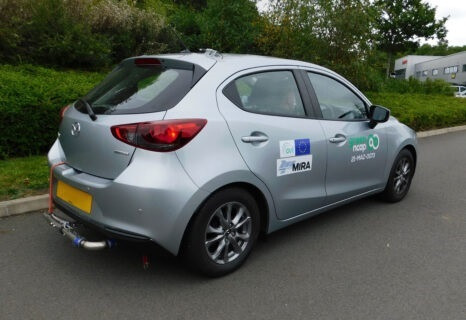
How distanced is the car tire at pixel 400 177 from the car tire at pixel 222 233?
2.25m

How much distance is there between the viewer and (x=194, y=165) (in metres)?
2.75

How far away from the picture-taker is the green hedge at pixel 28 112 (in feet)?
18.1

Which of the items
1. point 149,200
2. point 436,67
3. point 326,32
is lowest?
point 149,200

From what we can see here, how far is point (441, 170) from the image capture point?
7066mm

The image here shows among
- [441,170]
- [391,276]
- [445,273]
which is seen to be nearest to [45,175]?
[391,276]

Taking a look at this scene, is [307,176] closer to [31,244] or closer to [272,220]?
[272,220]

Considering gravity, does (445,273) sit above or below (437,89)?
below

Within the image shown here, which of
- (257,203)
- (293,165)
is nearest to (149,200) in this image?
(257,203)

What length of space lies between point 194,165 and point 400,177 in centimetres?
316

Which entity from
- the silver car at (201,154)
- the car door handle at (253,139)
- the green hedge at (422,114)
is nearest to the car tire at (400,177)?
the silver car at (201,154)

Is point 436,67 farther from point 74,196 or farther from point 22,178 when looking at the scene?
point 74,196

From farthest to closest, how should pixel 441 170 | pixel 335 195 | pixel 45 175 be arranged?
pixel 441 170
pixel 45 175
pixel 335 195

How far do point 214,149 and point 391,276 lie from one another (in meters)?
1.68

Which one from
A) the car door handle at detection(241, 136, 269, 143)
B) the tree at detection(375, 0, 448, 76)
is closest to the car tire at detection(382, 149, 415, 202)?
the car door handle at detection(241, 136, 269, 143)
